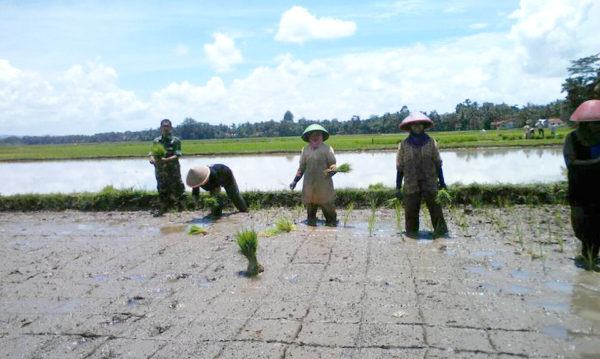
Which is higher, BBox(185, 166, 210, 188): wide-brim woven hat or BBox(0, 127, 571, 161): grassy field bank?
BBox(185, 166, 210, 188): wide-brim woven hat

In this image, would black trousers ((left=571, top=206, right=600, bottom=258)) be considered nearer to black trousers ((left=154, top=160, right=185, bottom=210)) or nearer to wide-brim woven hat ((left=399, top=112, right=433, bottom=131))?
wide-brim woven hat ((left=399, top=112, right=433, bottom=131))

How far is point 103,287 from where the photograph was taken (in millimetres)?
4863

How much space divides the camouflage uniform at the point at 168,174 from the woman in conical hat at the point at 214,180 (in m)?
0.72

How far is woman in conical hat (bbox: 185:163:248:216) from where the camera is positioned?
8430 mm

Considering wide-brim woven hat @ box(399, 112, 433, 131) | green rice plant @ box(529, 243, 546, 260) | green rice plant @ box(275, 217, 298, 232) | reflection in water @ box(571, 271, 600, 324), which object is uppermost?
wide-brim woven hat @ box(399, 112, 433, 131)

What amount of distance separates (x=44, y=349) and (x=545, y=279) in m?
3.98

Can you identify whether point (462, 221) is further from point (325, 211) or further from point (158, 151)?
point (158, 151)

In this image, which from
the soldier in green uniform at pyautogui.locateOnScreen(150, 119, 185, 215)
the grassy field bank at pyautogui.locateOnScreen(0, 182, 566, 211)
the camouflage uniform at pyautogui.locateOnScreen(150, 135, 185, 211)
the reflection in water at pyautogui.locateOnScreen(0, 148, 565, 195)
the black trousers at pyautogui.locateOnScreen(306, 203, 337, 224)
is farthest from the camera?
the reflection in water at pyautogui.locateOnScreen(0, 148, 565, 195)

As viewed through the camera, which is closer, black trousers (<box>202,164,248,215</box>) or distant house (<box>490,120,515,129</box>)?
black trousers (<box>202,164,248,215</box>)


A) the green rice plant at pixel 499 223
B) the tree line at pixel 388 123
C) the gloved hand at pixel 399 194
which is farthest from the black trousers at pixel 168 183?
the tree line at pixel 388 123

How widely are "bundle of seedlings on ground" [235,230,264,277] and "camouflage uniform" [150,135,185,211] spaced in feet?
15.5

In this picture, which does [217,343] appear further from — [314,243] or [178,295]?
[314,243]

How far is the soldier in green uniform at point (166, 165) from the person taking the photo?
919 centimetres

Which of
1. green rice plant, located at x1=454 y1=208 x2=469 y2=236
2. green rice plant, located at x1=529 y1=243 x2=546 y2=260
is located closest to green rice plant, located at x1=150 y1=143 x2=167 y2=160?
green rice plant, located at x1=454 y1=208 x2=469 y2=236
